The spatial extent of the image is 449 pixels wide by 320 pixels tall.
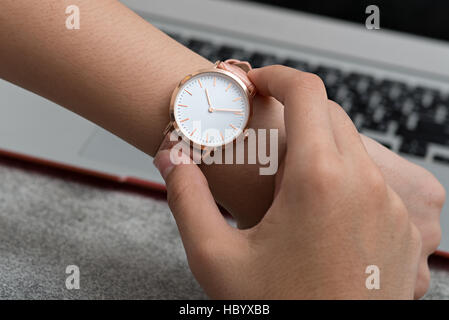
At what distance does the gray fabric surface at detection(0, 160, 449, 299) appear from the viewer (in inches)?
26.5

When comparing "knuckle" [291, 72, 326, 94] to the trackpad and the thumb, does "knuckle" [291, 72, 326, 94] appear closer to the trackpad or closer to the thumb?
the thumb

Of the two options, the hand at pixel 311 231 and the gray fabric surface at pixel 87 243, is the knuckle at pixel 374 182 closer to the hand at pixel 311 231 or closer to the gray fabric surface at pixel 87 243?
the hand at pixel 311 231

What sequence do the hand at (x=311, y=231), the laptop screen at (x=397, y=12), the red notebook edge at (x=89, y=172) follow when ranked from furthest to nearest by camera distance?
the laptop screen at (x=397, y=12) → the red notebook edge at (x=89, y=172) → the hand at (x=311, y=231)

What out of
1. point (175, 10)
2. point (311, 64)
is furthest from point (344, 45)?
point (175, 10)

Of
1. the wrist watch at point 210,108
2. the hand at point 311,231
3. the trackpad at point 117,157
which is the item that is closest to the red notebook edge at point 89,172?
the trackpad at point 117,157

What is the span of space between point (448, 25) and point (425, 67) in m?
0.08

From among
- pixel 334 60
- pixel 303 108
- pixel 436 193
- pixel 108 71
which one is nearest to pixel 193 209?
pixel 303 108

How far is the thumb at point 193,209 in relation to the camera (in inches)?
20.6

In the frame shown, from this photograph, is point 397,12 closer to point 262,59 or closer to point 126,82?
point 262,59

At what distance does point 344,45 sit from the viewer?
3.33 feet

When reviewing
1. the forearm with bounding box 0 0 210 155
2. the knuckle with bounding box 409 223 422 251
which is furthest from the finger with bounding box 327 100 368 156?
the forearm with bounding box 0 0 210 155

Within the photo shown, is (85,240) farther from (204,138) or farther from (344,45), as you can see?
(344,45)

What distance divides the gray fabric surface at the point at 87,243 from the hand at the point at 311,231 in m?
0.19

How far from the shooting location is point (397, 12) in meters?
0.97
